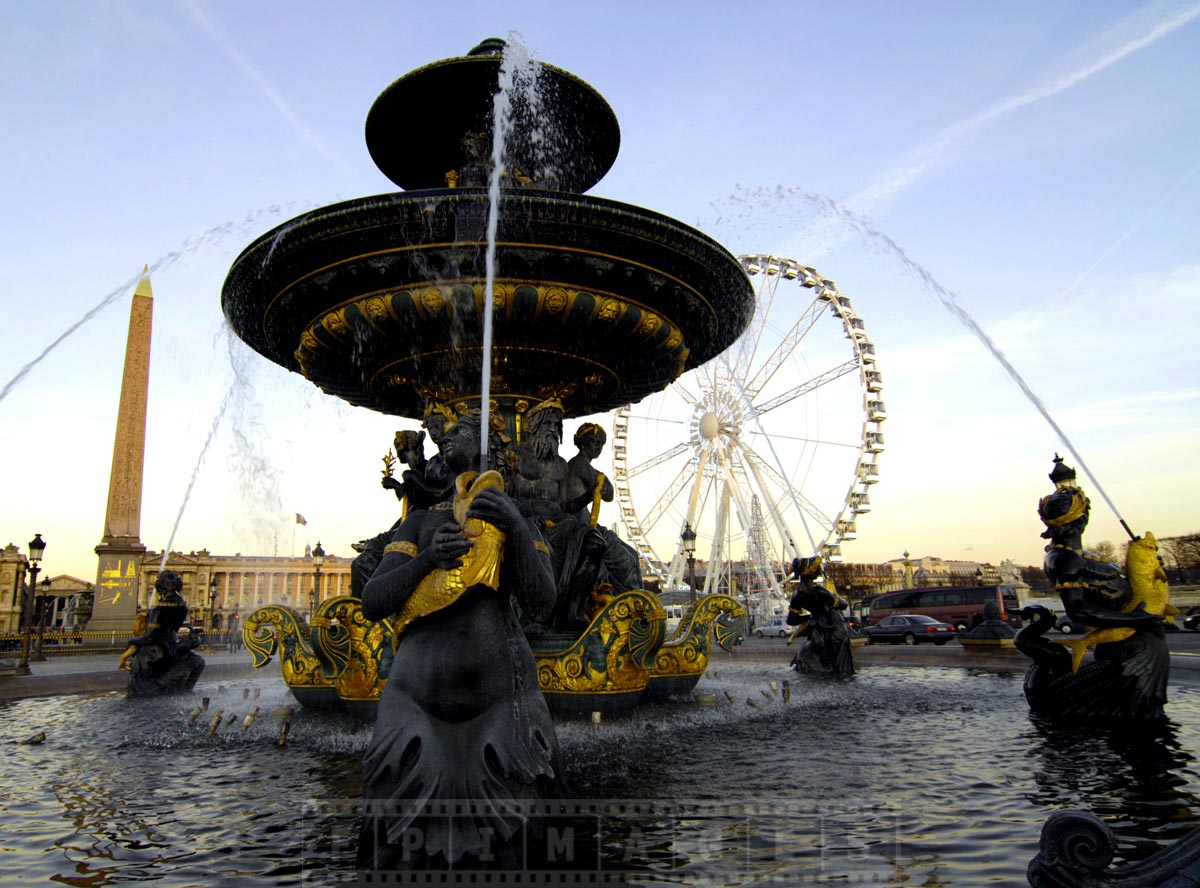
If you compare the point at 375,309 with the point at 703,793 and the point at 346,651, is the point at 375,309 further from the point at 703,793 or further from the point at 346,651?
the point at 703,793

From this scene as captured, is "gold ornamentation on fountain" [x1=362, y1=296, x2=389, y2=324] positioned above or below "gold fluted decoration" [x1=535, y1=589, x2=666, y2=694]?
above

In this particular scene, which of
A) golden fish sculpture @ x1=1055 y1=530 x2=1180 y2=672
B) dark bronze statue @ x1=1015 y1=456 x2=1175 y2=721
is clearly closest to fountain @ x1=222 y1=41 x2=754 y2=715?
dark bronze statue @ x1=1015 y1=456 x2=1175 y2=721

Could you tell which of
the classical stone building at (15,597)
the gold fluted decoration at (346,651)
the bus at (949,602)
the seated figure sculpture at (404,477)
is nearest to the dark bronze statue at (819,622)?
the seated figure sculpture at (404,477)

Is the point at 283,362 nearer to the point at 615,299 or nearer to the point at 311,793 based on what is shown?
the point at 615,299

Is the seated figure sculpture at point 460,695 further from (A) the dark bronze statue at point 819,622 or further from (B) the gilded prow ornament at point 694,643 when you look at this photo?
(A) the dark bronze statue at point 819,622

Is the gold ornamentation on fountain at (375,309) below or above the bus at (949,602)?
above

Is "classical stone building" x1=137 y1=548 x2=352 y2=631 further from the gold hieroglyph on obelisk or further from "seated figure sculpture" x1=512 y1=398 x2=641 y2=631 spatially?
"seated figure sculpture" x1=512 y1=398 x2=641 y2=631

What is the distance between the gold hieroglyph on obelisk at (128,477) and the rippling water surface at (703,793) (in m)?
A: 25.6

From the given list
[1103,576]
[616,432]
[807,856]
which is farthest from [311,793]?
[616,432]

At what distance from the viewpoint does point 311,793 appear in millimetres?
3895

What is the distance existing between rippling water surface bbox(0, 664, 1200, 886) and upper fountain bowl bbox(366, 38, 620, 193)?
19.3 ft

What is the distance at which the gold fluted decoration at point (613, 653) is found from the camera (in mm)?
5820

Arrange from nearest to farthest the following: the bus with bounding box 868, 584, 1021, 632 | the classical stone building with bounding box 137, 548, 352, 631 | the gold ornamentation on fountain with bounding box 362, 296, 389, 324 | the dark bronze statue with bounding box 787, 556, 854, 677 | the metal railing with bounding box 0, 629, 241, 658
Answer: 1. the gold ornamentation on fountain with bounding box 362, 296, 389, 324
2. the dark bronze statue with bounding box 787, 556, 854, 677
3. the metal railing with bounding box 0, 629, 241, 658
4. the bus with bounding box 868, 584, 1021, 632
5. the classical stone building with bounding box 137, 548, 352, 631

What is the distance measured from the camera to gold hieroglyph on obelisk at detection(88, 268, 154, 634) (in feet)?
93.9
